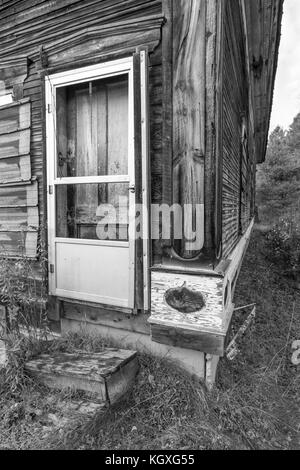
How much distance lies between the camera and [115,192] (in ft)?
8.38

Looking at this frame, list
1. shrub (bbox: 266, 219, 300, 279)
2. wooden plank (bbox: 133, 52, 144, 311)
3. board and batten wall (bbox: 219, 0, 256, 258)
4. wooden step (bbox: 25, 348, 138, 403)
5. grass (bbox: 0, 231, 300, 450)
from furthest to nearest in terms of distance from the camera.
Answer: shrub (bbox: 266, 219, 300, 279), board and batten wall (bbox: 219, 0, 256, 258), wooden plank (bbox: 133, 52, 144, 311), wooden step (bbox: 25, 348, 138, 403), grass (bbox: 0, 231, 300, 450)

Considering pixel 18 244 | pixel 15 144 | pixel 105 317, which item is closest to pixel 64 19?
pixel 15 144

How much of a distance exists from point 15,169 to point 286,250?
4.77 m

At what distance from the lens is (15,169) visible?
2832 millimetres

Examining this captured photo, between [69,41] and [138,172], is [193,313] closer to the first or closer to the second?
[138,172]

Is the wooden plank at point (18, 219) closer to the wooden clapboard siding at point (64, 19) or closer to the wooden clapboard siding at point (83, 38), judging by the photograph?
the wooden clapboard siding at point (83, 38)

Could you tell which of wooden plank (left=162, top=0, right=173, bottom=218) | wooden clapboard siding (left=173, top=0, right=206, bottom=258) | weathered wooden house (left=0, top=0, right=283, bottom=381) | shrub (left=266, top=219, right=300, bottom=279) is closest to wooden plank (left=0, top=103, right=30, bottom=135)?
weathered wooden house (left=0, top=0, right=283, bottom=381)

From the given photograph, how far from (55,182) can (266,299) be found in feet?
10.0

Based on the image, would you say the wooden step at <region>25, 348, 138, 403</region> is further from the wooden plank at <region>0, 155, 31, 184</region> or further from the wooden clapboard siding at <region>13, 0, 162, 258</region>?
the wooden plank at <region>0, 155, 31, 184</region>

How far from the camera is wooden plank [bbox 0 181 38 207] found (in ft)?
8.93

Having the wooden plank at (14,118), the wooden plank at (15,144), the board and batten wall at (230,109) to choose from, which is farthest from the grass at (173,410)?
the wooden plank at (14,118)

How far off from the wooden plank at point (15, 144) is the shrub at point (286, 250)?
4.38 metres

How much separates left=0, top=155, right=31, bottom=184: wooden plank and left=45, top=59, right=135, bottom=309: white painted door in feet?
1.20
